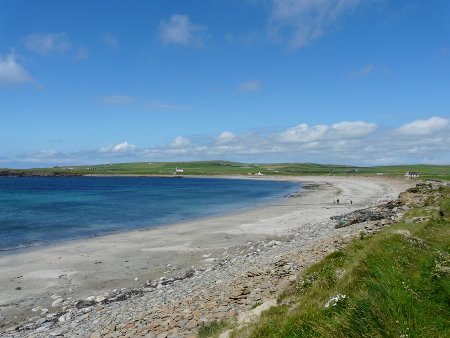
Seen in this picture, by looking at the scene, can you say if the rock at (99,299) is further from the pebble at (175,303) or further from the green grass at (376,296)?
the green grass at (376,296)

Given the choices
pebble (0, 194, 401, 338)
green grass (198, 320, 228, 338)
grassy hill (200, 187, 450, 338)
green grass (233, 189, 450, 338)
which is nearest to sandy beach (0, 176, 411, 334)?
pebble (0, 194, 401, 338)

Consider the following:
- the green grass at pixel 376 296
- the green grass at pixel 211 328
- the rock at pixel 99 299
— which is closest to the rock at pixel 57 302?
the rock at pixel 99 299

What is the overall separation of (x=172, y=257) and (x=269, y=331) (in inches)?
752

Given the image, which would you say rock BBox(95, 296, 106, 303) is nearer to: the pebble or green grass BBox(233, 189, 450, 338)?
the pebble

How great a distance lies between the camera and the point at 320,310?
28.2 feet

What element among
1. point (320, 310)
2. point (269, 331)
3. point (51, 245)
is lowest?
point (51, 245)

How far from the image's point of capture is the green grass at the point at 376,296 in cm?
642

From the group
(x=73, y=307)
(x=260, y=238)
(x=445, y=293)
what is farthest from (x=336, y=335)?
(x=260, y=238)

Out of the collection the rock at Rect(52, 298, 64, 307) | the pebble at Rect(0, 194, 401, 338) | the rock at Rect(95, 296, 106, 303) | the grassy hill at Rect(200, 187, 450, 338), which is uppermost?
the grassy hill at Rect(200, 187, 450, 338)

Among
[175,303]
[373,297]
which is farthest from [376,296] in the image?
[175,303]

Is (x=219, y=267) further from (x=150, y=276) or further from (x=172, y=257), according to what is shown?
(x=172, y=257)

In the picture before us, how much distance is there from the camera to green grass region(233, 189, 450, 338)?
642cm

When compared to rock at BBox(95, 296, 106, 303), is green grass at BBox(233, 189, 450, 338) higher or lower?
higher

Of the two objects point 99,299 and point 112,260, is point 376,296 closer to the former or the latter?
point 99,299
